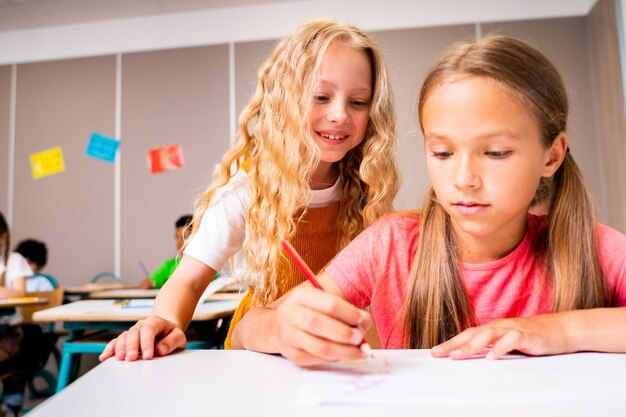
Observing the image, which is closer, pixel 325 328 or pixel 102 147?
pixel 325 328

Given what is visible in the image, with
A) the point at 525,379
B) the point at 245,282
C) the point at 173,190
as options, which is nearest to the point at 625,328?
the point at 525,379

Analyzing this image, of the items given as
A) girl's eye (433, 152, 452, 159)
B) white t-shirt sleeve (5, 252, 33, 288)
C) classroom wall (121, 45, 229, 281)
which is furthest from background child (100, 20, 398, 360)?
classroom wall (121, 45, 229, 281)

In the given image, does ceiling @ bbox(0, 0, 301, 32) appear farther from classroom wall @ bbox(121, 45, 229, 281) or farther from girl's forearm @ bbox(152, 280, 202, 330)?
girl's forearm @ bbox(152, 280, 202, 330)

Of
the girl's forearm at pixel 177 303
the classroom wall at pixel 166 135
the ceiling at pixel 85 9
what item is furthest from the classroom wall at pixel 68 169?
the girl's forearm at pixel 177 303

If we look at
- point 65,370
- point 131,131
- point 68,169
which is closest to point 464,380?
point 65,370

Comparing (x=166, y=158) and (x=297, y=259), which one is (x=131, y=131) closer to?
(x=166, y=158)

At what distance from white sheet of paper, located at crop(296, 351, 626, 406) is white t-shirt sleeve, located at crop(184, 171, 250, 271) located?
2.09ft

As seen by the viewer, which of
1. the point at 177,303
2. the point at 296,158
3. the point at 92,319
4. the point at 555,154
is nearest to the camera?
the point at 555,154

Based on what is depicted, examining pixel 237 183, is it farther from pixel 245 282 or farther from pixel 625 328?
pixel 625 328

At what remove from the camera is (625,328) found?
2.35ft

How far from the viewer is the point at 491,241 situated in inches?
39.5

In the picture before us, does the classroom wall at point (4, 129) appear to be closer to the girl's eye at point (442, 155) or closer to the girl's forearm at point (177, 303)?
the girl's forearm at point (177, 303)

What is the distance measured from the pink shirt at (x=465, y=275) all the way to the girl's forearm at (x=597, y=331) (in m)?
0.21

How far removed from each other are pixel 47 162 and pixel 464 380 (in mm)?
5107
